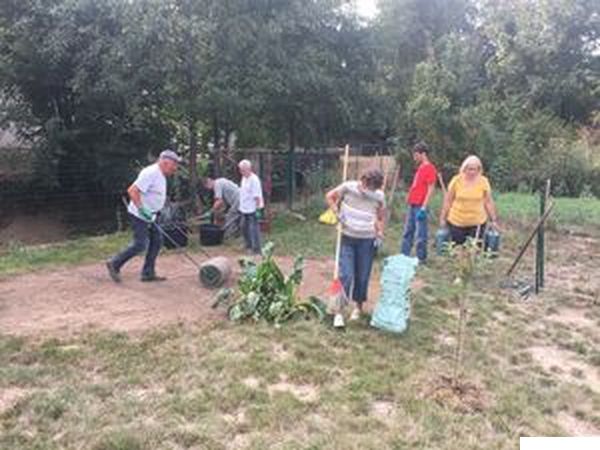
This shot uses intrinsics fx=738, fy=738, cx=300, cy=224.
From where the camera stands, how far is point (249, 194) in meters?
10.1

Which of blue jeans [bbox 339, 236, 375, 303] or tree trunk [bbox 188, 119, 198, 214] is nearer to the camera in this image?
blue jeans [bbox 339, 236, 375, 303]

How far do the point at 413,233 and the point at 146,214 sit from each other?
11.8ft

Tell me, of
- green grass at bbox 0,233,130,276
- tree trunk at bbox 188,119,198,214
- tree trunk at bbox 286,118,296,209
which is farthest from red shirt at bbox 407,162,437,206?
tree trunk at bbox 286,118,296,209

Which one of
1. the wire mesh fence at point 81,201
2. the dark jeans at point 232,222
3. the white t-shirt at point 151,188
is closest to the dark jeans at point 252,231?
the dark jeans at point 232,222

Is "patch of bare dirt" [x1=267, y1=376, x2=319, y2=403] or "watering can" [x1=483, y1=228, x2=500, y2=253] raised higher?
"watering can" [x1=483, y1=228, x2=500, y2=253]

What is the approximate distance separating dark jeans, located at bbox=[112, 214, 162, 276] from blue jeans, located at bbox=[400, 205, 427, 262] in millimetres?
3221

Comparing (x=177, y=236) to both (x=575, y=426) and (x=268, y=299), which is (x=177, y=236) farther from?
(x=575, y=426)

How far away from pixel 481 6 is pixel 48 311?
93.2 ft

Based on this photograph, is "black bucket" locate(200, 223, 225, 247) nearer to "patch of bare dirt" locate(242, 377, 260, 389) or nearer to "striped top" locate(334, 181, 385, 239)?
"striped top" locate(334, 181, 385, 239)

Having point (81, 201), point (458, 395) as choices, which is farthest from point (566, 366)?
point (81, 201)

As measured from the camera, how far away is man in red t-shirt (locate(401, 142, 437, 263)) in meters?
9.21

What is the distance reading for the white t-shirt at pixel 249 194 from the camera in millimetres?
10000

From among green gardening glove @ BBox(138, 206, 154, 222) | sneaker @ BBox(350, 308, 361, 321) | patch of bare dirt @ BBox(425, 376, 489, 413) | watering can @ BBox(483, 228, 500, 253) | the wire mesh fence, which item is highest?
green gardening glove @ BBox(138, 206, 154, 222)

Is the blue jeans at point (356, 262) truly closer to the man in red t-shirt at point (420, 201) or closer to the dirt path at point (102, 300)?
the dirt path at point (102, 300)
